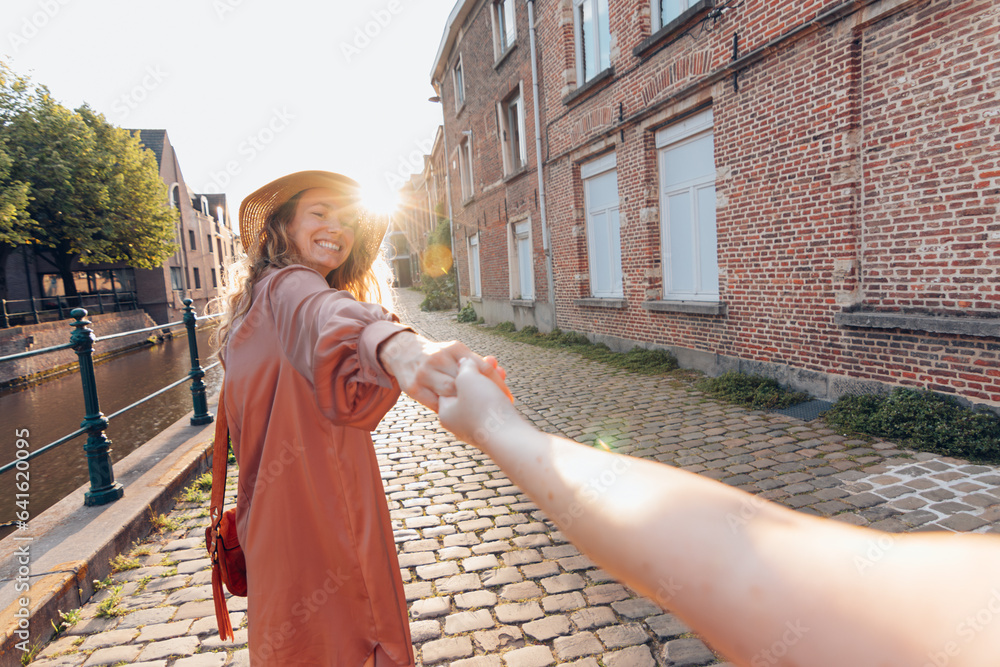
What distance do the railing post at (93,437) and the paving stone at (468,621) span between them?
2.74 meters

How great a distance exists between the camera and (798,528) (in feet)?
1.50

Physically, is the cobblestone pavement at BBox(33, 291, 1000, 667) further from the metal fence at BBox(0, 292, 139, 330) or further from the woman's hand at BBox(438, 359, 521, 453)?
the metal fence at BBox(0, 292, 139, 330)

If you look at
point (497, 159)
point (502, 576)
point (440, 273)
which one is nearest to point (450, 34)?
point (497, 159)

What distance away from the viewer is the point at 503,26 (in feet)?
47.6

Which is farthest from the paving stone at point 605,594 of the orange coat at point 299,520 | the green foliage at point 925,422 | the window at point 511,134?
the window at point 511,134

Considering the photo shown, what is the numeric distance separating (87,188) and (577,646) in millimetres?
25812

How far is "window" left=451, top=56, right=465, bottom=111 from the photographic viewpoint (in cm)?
A: 1881

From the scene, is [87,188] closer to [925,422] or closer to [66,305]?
[66,305]

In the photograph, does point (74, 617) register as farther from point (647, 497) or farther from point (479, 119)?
point (479, 119)

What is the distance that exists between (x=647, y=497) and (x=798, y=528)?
0.42ft

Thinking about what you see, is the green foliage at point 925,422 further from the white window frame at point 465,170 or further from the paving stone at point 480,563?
the white window frame at point 465,170

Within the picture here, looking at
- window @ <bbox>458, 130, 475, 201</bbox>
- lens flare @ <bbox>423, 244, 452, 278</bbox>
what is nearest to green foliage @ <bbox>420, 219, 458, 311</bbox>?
lens flare @ <bbox>423, 244, 452, 278</bbox>

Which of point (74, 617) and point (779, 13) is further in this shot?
point (779, 13)

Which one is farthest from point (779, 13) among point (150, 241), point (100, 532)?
point (150, 241)
